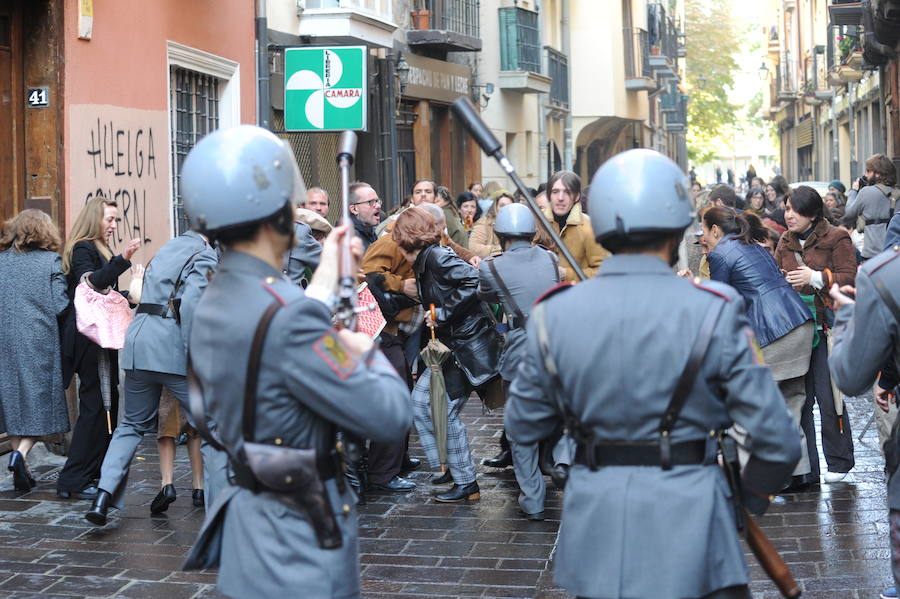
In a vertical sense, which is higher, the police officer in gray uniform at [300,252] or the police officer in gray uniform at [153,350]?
the police officer in gray uniform at [300,252]

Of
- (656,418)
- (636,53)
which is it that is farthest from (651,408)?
(636,53)

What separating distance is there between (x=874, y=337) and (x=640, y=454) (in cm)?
104

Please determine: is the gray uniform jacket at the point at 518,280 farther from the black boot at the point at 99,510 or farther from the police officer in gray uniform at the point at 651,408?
the police officer in gray uniform at the point at 651,408

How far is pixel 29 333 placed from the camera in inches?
344

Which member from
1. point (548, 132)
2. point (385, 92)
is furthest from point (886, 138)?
point (385, 92)

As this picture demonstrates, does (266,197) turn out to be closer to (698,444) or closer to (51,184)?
(698,444)

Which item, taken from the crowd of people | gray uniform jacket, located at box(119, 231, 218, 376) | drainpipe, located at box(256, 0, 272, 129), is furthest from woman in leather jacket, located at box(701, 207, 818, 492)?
drainpipe, located at box(256, 0, 272, 129)

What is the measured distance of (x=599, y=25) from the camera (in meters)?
38.3

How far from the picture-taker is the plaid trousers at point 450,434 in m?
8.33

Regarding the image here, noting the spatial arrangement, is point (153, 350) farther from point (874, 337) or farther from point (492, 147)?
point (874, 337)

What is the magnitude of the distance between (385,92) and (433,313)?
446 inches

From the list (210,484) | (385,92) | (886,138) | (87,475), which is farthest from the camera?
(886,138)

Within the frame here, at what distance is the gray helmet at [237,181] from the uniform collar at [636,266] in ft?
2.68

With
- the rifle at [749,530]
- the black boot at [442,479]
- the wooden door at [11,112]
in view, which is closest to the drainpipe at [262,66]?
the wooden door at [11,112]
